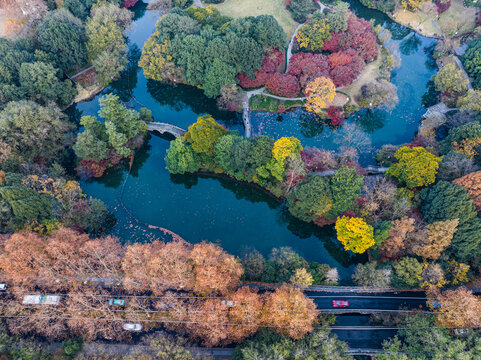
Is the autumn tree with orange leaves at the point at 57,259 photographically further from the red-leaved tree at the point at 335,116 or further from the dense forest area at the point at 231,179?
the red-leaved tree at the point at 335,116

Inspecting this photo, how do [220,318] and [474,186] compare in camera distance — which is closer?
[220,318]

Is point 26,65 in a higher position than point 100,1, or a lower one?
lower

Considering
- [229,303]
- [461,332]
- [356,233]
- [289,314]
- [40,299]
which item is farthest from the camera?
[356,233]

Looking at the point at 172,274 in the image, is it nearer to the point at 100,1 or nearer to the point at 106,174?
the point at 106,174

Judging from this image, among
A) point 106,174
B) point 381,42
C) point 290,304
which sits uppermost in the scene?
point 381,42

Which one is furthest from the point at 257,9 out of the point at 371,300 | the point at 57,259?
the point at 57,259

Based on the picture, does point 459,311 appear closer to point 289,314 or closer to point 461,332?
point 461,332

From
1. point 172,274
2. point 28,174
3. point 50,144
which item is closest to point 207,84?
point 50,144

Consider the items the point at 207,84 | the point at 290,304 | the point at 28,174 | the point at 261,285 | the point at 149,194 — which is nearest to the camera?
the point at 290,304
